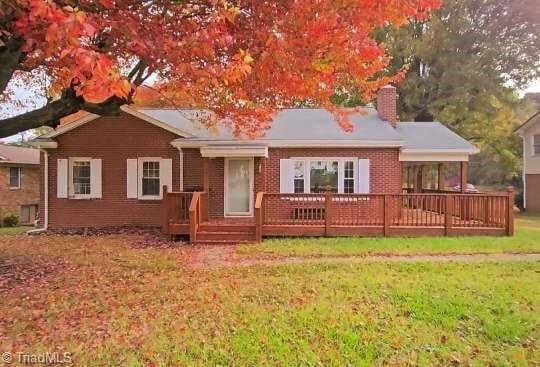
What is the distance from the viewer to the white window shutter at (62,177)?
15609 millimetres

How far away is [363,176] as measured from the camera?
1512cm

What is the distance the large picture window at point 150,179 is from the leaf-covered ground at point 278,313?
7.07 meters

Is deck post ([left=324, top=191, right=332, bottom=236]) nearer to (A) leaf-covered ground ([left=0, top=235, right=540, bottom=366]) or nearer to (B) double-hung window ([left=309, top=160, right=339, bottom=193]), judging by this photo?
(B) double-hung window ([left=309, top=160, right=339, bottom=193])

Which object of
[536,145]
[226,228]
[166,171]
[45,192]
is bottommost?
[226,228]

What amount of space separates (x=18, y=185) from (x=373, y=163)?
80.9 feet

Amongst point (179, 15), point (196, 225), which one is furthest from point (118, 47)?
point (196, 225)

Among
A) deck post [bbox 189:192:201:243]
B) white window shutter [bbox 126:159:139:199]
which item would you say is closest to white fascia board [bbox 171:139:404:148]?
white window shutter [bbox 126:159:139:199]

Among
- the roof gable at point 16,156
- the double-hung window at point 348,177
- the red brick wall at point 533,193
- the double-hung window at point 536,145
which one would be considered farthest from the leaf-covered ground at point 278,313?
the roof gable at point 16,156

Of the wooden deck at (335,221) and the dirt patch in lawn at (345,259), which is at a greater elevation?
the wooden deck at (335,221)

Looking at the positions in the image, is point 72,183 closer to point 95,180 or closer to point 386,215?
point 95,180

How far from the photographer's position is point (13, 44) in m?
6.44

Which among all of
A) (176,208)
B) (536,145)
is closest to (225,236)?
(176,208)

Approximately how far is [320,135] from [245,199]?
11.6ft

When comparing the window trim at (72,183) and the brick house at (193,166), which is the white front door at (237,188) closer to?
the brick house at (193,166)
